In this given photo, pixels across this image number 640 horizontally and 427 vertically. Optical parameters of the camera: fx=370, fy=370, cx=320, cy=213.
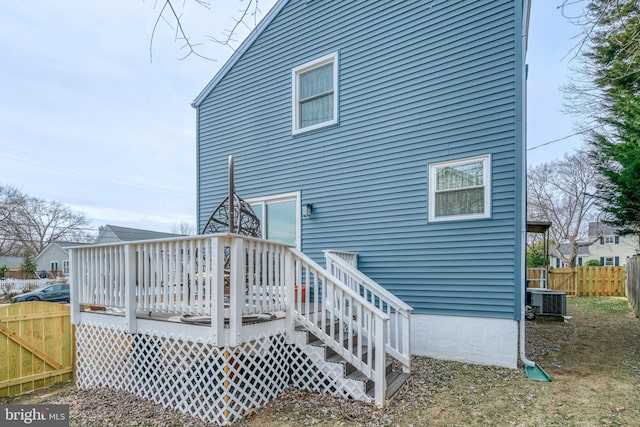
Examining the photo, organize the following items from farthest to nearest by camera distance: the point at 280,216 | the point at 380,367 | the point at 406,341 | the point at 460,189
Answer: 1. the point at 280,216
2. the point at 460,189
3. the point at 406,341
4. the point at 380,367

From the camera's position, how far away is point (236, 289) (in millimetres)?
3723

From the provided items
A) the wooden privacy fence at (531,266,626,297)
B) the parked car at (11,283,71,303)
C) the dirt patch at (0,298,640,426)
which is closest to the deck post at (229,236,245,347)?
the dirt patch at (0,298,640,426)

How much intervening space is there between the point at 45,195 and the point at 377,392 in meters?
41.2

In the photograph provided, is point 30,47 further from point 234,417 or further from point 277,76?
point 234,417

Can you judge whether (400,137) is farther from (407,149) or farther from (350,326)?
(350,326)

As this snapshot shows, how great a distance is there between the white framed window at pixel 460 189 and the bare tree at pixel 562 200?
20683mm

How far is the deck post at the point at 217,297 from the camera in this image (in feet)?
11.9

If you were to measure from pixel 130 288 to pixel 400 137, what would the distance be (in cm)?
463

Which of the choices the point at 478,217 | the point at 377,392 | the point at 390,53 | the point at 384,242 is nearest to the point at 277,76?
the point at 390,53

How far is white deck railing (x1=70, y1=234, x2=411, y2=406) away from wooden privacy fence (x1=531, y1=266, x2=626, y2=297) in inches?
540

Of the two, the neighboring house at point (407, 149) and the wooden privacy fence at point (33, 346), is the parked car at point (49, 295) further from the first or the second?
the neighboring house at point (407, 149)

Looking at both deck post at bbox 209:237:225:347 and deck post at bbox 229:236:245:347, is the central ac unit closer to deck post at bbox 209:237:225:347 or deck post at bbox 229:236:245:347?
deck post at bbox 229:236:245:347

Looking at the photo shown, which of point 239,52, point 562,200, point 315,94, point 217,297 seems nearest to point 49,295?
point 239,52

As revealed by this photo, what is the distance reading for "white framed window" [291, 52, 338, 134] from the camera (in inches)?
283
